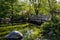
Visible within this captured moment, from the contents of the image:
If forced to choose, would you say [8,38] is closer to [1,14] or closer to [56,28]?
[56,28]

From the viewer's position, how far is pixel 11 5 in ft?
76.9

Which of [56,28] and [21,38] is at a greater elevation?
[56,28]

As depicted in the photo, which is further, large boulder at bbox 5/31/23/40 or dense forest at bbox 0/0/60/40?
dense forest at bbox 0/0/60/40

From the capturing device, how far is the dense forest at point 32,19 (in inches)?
491

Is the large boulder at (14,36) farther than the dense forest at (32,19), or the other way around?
the dense forest at (32,19)

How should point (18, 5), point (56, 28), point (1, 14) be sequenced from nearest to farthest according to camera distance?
point (56, 28), point (1, 14), point (18, 5)

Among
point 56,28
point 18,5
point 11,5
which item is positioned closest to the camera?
point 56,28

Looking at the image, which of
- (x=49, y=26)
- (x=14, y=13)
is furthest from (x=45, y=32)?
(x=14, y=13)

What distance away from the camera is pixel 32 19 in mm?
25719

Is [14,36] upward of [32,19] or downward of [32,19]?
upward

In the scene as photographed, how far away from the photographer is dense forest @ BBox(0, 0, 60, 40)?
491 inches

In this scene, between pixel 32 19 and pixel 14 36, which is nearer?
pixel 14 36

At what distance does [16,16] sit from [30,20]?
235cm

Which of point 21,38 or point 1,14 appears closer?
point 21,38
